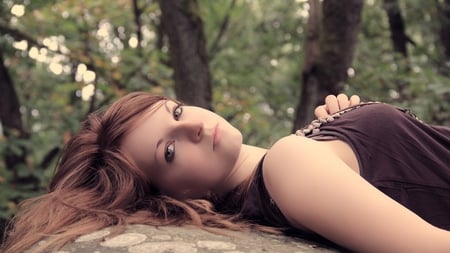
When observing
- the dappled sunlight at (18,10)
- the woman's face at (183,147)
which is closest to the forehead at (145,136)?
the woman's face at (183,147)

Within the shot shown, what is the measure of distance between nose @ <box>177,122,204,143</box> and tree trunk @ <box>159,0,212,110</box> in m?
1.94

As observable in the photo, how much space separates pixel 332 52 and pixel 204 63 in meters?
0.86

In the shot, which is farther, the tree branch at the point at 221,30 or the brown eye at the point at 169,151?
the tree branch at the point at 221,30

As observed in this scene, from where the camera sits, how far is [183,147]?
1.74 m

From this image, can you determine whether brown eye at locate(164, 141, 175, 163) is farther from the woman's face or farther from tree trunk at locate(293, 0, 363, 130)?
tree trunk at locate(293, 0, 363, 130)

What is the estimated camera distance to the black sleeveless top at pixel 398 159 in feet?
4.98

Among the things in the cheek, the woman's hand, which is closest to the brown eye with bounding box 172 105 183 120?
the cheek

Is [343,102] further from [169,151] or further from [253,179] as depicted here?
[169,151]

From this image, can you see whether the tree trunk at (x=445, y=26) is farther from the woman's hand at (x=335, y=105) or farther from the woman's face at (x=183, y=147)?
the woman's face at (x=183, y=147)

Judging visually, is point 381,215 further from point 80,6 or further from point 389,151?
point 80,6

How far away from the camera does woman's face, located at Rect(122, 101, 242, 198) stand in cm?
175

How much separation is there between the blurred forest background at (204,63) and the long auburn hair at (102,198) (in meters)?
1.85

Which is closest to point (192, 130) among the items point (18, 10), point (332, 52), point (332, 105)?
point (332, 105)

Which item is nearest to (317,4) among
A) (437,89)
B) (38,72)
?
(437,89)
